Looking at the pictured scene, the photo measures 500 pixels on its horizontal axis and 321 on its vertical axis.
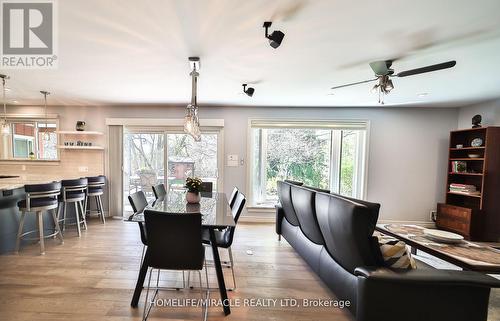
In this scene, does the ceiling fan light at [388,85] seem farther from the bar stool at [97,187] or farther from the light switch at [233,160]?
the bar stool at [97,187]

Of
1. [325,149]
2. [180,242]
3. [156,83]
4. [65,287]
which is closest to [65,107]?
[156,83]

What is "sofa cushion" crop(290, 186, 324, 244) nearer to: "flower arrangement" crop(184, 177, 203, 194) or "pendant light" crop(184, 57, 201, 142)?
"flower arrangement" crop(184, 177, 203, 194)

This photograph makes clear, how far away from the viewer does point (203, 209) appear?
2.23m

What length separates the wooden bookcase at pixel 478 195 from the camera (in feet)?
11.2

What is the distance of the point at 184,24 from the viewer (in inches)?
65.9

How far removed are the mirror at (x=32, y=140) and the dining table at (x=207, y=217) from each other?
362 cm

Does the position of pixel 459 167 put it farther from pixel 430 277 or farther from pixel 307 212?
pixel 430 277

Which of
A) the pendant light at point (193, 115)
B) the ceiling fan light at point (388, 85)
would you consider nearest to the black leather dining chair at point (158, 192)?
the pendant light at point (193, 115)

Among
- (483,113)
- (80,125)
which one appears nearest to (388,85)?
(483,113)

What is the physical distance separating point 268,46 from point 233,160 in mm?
2686

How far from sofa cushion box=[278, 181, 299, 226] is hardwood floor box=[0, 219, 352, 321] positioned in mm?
480

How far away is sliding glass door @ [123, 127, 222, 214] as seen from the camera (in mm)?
4492

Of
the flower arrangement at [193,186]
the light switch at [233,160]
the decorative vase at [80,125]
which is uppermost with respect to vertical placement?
the decorative vase at [80,125]

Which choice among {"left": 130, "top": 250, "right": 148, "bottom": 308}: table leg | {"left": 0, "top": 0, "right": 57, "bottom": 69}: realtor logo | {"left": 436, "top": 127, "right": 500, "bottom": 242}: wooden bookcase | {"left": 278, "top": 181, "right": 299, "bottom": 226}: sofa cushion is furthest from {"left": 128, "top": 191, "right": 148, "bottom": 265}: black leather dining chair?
{"left": 436, "top": 127, "right": 500, "bottom": 242}: wooden bookcase
